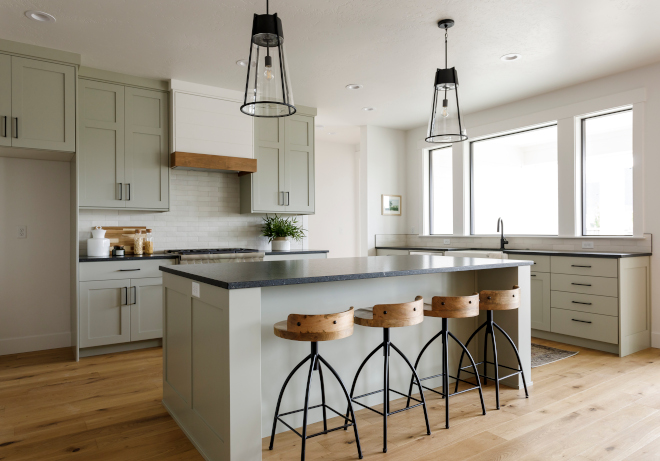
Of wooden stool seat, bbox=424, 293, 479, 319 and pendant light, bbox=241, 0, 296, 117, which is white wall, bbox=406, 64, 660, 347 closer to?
wooden stool seat, bbox=424, 293, 479, 319

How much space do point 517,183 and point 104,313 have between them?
5.05m

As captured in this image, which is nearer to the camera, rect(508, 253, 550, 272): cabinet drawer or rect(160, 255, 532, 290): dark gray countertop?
rect(160, 255, 532, 290): dark gray countertop

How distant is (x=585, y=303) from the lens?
4.30m

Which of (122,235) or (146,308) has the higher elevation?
(122,235)

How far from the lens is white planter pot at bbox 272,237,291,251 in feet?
18.2

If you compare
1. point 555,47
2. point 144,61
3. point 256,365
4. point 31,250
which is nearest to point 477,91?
point 555,47

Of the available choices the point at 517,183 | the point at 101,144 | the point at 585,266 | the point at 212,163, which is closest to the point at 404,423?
the point at 585,266

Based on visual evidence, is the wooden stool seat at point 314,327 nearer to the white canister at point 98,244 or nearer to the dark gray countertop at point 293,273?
the dark gray countertop at point 293,273

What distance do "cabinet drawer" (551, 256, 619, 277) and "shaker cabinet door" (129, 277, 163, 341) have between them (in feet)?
13.0

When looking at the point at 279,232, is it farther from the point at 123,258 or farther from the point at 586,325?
the point at 586,325

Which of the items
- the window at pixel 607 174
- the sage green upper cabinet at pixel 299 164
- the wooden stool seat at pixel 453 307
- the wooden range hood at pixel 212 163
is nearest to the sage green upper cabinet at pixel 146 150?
the wooden range hood at pixel 212 163

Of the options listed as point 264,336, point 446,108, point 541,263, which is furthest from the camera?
point 541,263

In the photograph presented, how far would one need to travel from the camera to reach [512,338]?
10.7 feet

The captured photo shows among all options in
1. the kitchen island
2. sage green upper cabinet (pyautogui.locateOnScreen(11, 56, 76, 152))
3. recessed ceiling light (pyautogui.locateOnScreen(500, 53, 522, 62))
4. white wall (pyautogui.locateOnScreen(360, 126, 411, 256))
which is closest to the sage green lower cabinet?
sage green upper cabinet (pyautogui.locateOnScreen(11, 56, 76, 152))
